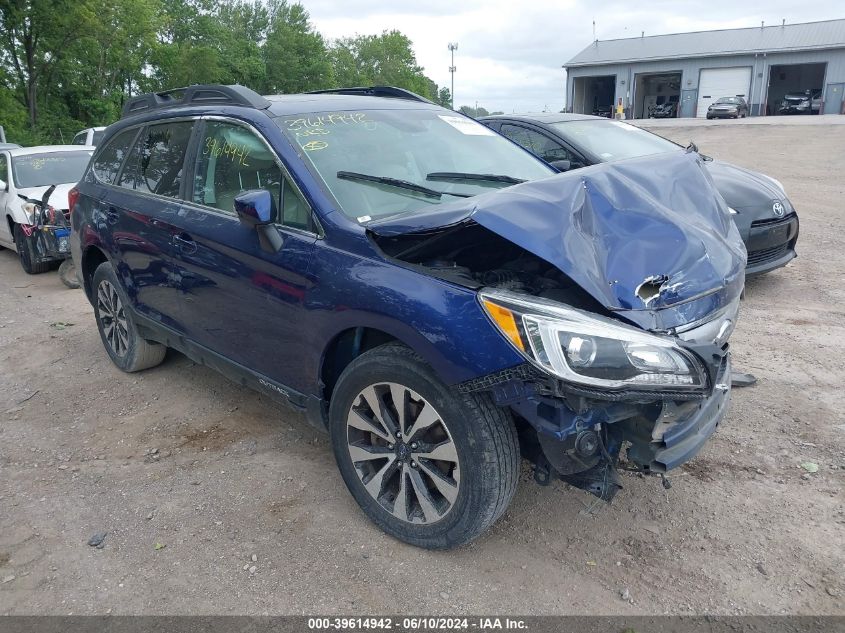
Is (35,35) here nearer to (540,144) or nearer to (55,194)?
(55,194)

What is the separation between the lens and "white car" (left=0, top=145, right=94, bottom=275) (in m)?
8.55

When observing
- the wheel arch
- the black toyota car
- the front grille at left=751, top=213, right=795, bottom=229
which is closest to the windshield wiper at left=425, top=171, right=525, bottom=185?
the black toyota car

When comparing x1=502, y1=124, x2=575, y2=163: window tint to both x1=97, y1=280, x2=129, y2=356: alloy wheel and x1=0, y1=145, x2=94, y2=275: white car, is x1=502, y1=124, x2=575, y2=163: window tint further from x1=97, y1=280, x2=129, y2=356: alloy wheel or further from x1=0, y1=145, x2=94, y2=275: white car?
x1=0, y1=145, x2=94, y2=275: white car

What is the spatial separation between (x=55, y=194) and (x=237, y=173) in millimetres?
6594

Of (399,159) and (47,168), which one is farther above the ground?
(399,159)

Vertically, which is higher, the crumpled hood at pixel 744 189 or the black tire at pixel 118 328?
the crumpled hood at pixel 744 189

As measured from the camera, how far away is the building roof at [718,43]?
4216 cm

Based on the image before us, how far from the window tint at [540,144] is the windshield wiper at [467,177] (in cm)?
306

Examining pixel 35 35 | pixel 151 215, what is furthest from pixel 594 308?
pixel 35 35

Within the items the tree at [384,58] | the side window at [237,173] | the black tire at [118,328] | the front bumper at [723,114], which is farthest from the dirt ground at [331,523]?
the tree at [384,58]

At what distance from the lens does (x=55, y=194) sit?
28.7ft

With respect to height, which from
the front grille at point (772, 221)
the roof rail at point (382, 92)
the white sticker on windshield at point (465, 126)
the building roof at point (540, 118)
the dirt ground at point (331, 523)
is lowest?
the dirt ground at point (331, 523)

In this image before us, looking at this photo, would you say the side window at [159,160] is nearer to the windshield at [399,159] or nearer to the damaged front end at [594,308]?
the windshield at [399,159]

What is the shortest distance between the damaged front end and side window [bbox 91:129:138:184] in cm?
284
